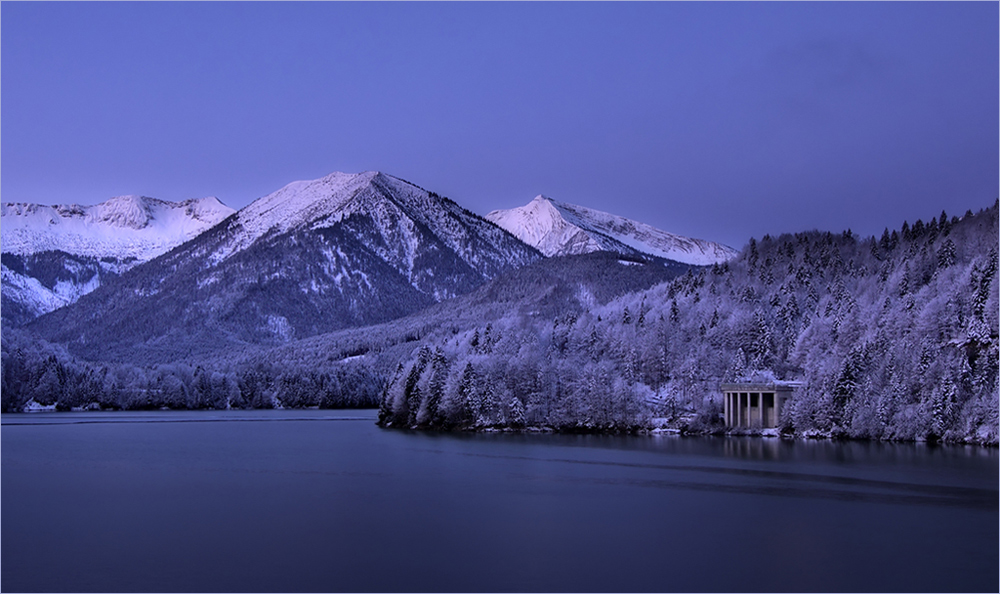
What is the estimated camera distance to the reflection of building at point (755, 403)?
378ft

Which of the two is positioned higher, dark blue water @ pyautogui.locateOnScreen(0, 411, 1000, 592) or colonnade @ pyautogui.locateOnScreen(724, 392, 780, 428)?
colonnade @ pyautogui.locateOnScreen(724, 392, 780, 428)

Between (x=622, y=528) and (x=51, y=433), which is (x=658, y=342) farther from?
(x=622, y=528)

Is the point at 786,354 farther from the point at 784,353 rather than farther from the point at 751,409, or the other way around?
the point at 751,409

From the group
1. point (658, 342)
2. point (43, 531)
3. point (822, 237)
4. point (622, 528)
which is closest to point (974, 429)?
point (658, 342)

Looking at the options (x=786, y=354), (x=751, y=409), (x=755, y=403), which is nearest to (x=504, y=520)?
(x=751, y=409)

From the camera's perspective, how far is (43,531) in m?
50.2

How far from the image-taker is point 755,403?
118m

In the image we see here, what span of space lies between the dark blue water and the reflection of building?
70.7 ft

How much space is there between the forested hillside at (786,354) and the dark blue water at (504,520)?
10.8 metres

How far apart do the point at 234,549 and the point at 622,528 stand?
18.9 meters

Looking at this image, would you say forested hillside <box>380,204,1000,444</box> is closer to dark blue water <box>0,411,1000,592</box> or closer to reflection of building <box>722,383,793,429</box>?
reflection of building <box>722,383,793,429</box>

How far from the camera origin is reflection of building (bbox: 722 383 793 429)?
4533 inches

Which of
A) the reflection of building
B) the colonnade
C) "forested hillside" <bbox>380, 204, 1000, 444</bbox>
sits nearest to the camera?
"forested hillside" <bbox>380, 204, 1000, 444</bbox>

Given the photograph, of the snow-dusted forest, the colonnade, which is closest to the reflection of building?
the colonnade
